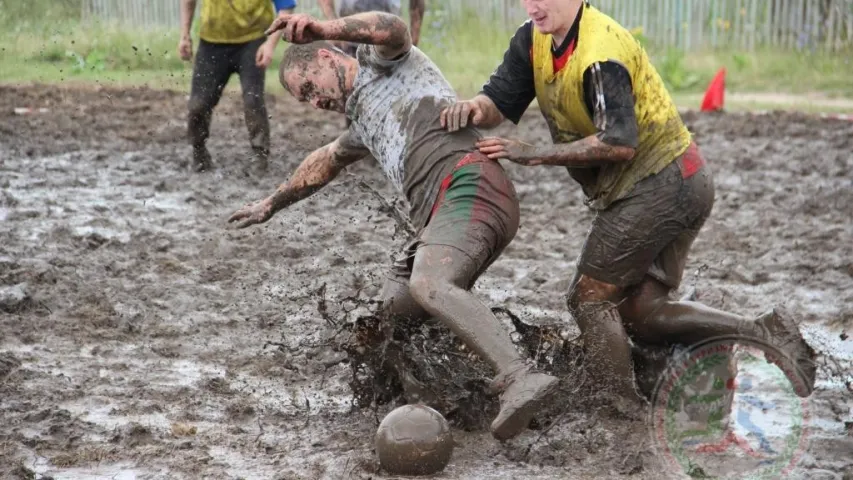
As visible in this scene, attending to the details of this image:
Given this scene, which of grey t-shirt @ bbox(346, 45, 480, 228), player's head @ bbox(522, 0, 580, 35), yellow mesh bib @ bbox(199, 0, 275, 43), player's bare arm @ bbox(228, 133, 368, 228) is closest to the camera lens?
player's head @ bbox(522, 0, 580, 35)

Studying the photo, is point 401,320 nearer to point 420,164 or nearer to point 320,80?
point 420,164

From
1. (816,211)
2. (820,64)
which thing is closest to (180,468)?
(816,211)

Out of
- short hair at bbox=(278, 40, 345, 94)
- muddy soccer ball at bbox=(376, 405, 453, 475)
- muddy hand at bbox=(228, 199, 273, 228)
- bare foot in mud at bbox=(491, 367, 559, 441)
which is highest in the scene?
short hair at bbox=(278, 40, 345, 94)

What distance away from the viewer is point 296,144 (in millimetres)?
12109

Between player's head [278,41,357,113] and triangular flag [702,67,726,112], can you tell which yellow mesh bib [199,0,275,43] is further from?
triangular flag [702,67,726,112]

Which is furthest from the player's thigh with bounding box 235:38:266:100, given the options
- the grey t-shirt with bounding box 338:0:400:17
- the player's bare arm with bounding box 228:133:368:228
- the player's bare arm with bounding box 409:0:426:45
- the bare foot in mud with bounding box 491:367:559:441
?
the bare foot in mud with bounding box 491:367:559:441

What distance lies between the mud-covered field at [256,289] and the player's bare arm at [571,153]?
2.74ft

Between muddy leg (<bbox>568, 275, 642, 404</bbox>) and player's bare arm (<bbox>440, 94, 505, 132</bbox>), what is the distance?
0.77 meters

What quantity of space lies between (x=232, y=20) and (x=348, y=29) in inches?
229

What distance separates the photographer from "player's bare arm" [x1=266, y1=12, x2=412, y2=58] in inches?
193

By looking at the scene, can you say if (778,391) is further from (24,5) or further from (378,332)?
(24,5)

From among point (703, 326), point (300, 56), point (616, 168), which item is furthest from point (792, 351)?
point (300, 56)

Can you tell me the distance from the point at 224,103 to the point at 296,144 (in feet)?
7.75

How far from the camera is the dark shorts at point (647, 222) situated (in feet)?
16.8
